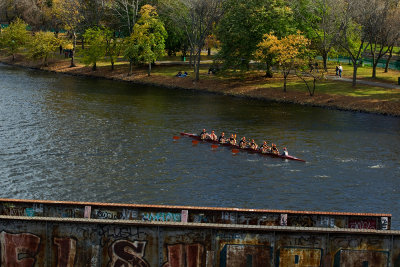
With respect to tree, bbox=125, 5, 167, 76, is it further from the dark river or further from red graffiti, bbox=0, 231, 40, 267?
red graffiti, bbox=0, 231, 40, 267

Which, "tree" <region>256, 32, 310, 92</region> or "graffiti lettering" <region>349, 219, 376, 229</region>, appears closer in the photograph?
"graffiti lettering" <region>349, 219, 376, 229</region>

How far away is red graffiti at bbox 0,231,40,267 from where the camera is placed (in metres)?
28.1

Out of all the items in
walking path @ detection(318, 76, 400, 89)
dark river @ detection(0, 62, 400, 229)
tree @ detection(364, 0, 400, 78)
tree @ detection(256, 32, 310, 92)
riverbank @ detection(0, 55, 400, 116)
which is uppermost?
tree @ detection(364, 0, 400, 78)

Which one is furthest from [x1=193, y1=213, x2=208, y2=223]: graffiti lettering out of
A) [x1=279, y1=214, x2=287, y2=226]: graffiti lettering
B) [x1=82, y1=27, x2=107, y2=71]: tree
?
[x1=82, y1=27, x2=107, y2=71]: tree

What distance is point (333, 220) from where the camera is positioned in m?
32.2

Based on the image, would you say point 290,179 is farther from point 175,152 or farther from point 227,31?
point 227,31

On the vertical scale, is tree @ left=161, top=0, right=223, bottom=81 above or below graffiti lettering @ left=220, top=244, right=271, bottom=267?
above

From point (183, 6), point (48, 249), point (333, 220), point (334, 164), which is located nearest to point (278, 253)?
point (333, 220)

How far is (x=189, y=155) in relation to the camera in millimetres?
58031

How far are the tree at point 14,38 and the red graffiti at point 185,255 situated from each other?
131487 millimetres

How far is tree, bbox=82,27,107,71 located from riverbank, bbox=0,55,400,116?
3074 millimetres

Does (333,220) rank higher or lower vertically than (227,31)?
lower

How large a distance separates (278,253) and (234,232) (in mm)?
2569

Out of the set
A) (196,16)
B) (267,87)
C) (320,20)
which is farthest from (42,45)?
(320,20)
